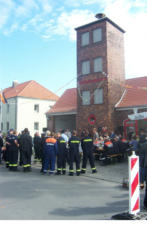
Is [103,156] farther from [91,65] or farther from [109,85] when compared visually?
[91,65]

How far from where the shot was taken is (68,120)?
27234 millimetres

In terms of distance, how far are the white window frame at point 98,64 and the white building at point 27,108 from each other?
19.5 m

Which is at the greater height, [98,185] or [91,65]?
[91,65]

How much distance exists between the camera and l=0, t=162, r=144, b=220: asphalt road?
475cm

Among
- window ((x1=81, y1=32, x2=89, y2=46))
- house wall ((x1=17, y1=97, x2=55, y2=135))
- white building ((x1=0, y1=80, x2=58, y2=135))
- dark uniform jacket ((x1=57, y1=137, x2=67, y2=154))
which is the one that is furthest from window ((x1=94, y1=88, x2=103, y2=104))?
white building ((x1=0, y1=80, x2=58, y2=135))

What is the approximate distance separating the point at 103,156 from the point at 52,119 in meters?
14.8

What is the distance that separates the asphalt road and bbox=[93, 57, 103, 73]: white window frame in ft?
39.3

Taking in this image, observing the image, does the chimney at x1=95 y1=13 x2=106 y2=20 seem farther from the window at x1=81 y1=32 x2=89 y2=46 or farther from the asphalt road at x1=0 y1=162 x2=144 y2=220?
the asphalt road at x1=0 y1=162 x2=144 y2=220

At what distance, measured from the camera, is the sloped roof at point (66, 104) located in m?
24.5

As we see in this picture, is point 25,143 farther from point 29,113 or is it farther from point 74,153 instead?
point 29,113

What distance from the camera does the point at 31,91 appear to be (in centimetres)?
3944

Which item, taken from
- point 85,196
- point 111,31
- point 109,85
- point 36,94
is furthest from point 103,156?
point 36,94

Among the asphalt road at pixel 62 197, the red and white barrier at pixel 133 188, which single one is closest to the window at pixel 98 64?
the asphalt road at pixel 62 197

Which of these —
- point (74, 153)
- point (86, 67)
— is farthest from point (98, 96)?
point (74, 153)
